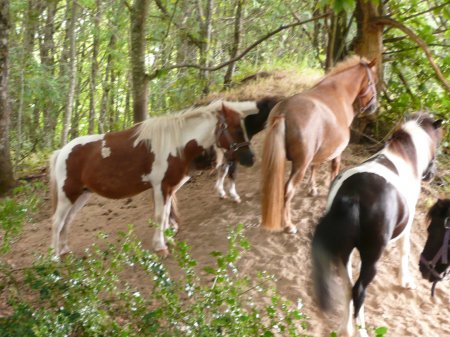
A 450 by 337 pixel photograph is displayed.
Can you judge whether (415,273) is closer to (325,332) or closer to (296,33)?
(325,332)

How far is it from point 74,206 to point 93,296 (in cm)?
273

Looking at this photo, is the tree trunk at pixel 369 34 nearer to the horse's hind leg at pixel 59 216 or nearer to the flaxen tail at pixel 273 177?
the flaxen tail at pixel 273 177

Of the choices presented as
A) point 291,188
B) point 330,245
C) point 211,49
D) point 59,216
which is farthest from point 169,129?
point 211,49

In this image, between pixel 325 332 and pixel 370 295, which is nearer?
pixel 325 332

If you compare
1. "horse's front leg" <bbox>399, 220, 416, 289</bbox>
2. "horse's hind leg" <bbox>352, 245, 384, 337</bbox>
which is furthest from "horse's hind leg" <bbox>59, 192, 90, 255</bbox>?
"horse's front leg" <bbox>399, 220, 416, 289</bbox>

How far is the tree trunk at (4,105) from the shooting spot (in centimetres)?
718

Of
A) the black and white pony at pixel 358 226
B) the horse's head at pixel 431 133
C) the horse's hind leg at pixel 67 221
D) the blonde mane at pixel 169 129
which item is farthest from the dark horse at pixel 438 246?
the horse's hind leg at pixel 67 221

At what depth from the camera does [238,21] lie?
9305 millimetres

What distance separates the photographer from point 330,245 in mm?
3930

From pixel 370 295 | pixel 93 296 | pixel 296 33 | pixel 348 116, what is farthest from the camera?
pixel 296 33

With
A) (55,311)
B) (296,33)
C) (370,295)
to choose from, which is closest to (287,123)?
(370,295)

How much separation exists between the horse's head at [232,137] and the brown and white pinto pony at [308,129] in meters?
0.24

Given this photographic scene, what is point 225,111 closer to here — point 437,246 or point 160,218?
point 160,218

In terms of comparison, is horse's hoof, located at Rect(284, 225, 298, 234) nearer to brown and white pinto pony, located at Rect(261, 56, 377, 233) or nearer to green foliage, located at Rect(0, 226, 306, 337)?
brown and white pinto pony, located at Rect(261, 56, 377, 233)
